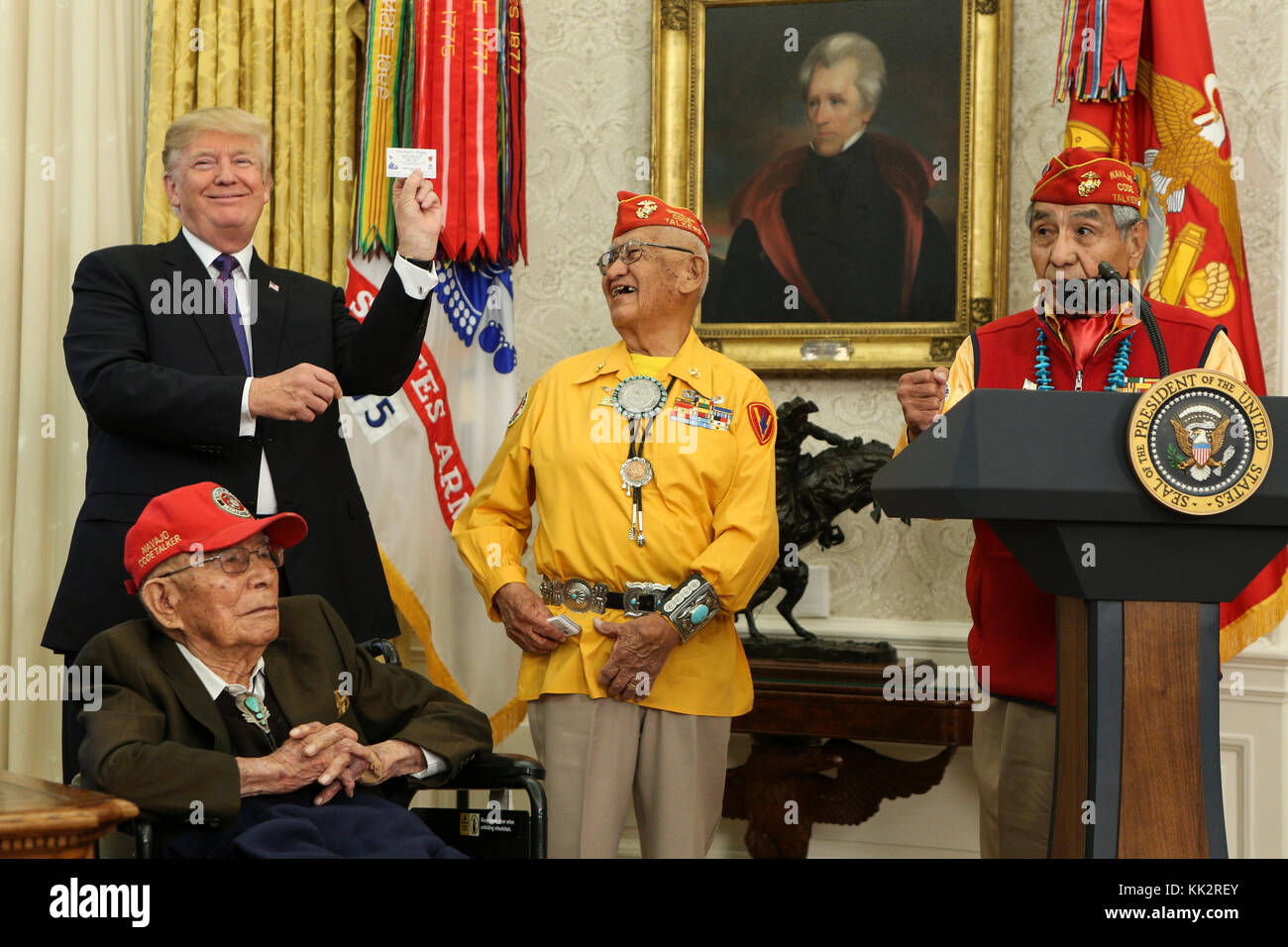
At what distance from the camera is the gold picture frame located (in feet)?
12.5

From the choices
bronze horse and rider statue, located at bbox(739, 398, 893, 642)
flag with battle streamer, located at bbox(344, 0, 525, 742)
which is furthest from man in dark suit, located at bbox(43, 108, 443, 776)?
bronze horse and rider statue, located at bbox(739, 398, 893, 642)

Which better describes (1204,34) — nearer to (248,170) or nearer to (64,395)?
(248,170)

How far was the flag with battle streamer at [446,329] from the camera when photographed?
367cm

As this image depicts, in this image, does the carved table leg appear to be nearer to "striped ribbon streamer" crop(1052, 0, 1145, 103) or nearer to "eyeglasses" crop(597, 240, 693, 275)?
"eyeglasses" crop(597, 240, 693, 275)

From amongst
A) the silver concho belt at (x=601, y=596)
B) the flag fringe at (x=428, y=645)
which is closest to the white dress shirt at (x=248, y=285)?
the silver concho belt at (x=601, y=596)

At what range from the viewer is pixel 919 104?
3871mm

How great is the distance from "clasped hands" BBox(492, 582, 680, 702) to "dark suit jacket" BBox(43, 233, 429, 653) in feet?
1.13

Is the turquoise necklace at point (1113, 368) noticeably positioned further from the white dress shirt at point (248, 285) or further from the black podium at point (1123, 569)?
the white dress shirt at point (248, 285)

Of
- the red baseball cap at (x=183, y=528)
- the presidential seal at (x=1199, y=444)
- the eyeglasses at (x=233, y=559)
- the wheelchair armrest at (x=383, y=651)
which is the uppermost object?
the presidential seal at (x=1199, y=444)

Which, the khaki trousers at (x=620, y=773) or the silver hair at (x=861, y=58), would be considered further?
the silver hair at (x=861, y=58)

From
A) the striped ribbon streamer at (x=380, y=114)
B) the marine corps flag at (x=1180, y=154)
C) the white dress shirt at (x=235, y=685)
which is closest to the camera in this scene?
the white dress shirt at (x=235, y=685)

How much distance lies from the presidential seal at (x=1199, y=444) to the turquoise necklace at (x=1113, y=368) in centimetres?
70
